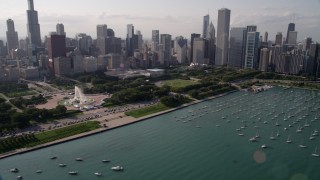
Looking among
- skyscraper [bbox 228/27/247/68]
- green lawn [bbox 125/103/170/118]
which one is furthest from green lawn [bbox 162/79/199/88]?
skyscraper [bbox 228/27/247/68]

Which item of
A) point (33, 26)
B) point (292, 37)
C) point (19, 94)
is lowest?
point (19, 94)

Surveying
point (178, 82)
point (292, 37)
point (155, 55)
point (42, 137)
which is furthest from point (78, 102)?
point (292, 37)

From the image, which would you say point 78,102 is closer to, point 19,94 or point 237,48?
point 19,94

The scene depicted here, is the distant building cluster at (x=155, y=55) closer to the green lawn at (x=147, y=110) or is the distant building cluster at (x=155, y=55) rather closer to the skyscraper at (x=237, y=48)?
the skyscraper at (x=237, y=48)

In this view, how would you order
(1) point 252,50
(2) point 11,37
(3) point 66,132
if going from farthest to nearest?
(2) point 11,37
(1) point 252,50
(3) point 66,132

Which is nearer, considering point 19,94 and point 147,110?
point 147,110

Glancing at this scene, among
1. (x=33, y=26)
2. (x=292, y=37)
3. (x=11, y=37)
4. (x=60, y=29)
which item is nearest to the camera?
(x=33, y=26)

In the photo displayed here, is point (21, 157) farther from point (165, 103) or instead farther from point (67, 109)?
point (165, 103)
